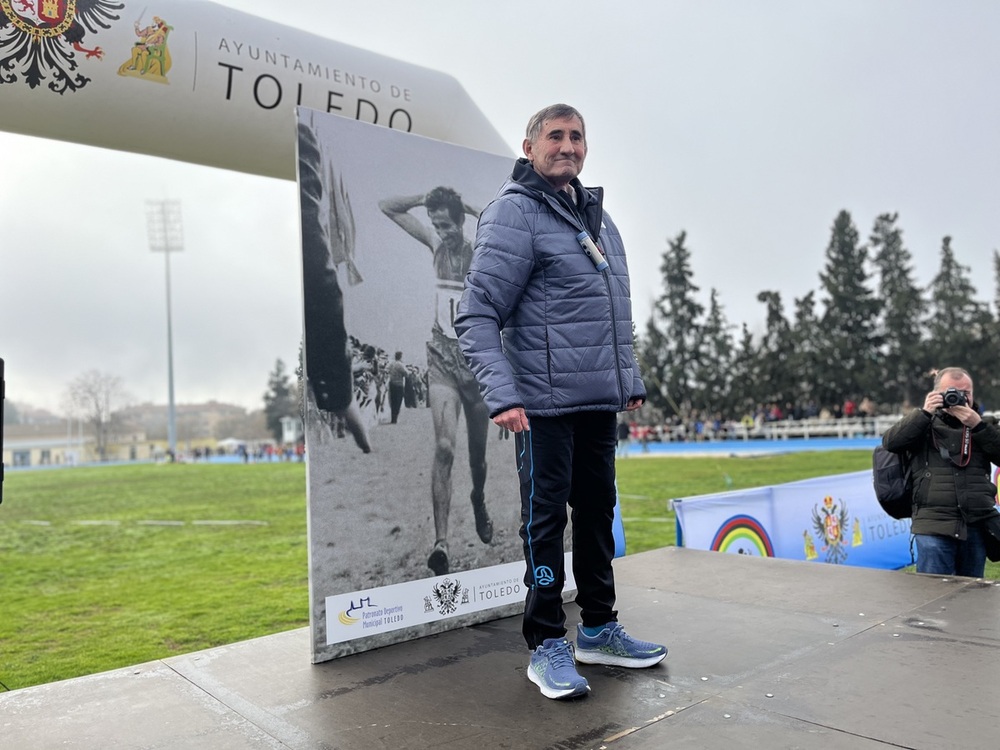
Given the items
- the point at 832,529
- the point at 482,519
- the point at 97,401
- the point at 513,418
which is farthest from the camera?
the point at 97,401

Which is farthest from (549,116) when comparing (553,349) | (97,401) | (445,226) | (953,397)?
(97,401)

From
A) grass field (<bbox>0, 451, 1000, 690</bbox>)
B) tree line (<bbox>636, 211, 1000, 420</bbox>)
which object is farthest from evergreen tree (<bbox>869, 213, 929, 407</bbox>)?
grass field (<bbox>0, 451, 1000, 690</bbox>)

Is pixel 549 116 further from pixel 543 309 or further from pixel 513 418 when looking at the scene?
pixel 513 418

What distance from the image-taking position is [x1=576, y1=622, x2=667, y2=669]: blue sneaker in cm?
271

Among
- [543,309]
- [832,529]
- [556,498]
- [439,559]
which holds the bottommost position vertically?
[832,529]

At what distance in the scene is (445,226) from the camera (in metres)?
3.67

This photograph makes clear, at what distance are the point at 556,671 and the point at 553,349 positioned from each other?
3.56 ft

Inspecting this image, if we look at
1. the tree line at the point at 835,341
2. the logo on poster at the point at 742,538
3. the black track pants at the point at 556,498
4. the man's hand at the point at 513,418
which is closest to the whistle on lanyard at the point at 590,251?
the black track pants at the point at 556,498

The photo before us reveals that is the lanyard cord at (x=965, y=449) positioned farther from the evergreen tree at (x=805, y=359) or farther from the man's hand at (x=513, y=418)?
the evergreen tree at (x=805, y=359)

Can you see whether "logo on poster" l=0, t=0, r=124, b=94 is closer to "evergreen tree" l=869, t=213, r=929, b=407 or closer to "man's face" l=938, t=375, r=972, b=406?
"man's face" l=938, t=375, r=972, b=406

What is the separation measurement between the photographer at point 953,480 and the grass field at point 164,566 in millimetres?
2045

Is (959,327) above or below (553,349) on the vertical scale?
above

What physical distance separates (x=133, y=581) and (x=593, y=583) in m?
7.49

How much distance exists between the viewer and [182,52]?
3387 millimetres
